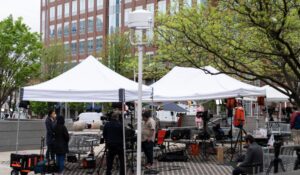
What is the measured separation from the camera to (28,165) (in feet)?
43.8

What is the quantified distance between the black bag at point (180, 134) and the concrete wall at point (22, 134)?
6424 millimetres

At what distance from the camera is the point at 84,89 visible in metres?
14.5

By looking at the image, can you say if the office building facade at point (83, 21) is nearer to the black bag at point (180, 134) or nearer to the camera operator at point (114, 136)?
the black bag at point (180, 134)

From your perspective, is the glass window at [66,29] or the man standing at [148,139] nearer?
the man standing at [148,139]

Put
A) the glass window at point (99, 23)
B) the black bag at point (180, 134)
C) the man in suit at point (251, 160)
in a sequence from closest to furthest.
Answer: the man in suit at point (251, 160) < the black bag at point (180, 134) < the glass window at point (99, 23)

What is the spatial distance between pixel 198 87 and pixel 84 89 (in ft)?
16.9

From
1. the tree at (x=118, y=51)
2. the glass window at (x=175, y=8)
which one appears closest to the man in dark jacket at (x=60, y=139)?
the glass window at (x=175, y=8)

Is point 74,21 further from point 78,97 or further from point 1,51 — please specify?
point 78,97

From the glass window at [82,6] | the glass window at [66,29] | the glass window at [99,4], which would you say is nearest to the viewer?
the glass window at [99,4]

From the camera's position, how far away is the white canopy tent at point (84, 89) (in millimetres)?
14201

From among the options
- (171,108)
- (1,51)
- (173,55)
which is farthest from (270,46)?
(1,51)

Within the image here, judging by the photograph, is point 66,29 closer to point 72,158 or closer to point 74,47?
point 74,47

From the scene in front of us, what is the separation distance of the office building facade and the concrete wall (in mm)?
54516

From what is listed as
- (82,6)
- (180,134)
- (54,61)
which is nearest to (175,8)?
(180,134)
